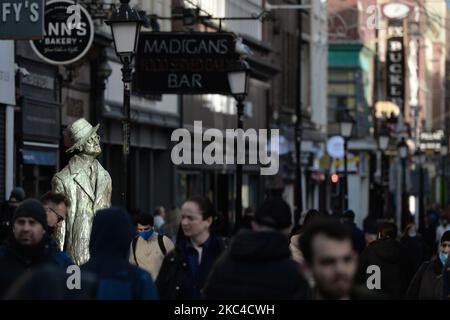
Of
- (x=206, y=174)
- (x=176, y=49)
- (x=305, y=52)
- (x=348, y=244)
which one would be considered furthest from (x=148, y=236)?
(x=305, y=52)

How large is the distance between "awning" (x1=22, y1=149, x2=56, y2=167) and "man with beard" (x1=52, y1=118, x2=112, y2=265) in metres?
15.0

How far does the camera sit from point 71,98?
3334 cm

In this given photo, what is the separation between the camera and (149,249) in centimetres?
1523

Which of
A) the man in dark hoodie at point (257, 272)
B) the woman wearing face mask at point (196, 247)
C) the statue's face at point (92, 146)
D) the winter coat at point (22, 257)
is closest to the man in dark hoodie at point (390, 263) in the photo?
the statue's face at point (92, 146)

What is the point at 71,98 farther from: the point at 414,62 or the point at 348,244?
the point at 414,62

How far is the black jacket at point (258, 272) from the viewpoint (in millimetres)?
8461

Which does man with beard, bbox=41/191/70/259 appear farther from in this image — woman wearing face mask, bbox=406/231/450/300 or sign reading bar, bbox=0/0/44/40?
sign reading bar, bbox=0/0/44/40

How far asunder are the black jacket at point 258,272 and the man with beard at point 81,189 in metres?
6.26

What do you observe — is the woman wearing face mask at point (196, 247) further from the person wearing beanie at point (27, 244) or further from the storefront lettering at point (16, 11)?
the storefront lettering at point (16, 11)

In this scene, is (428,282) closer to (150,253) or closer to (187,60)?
(150,253)

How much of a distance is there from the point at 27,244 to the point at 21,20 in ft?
39.9

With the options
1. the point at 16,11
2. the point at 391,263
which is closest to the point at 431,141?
the point at 16,11

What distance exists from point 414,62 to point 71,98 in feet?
254

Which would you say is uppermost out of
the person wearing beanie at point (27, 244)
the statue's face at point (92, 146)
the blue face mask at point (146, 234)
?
the statue's face at point (92, 146)
